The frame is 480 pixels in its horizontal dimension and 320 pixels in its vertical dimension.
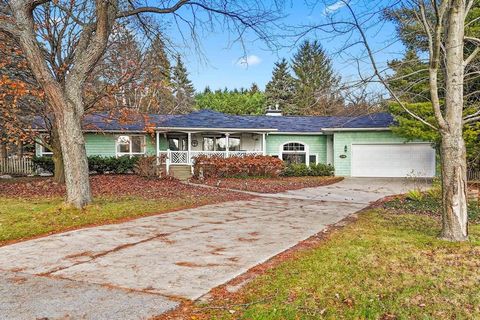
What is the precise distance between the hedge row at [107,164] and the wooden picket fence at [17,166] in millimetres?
570

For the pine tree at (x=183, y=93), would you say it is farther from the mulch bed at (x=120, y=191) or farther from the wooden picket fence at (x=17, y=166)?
the mulch bed at (x=120, y=191)

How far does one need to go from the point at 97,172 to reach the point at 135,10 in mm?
13318

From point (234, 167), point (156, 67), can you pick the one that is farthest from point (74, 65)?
point (234, 167)

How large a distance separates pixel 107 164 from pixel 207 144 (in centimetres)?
595

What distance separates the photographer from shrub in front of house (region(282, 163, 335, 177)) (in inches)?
824

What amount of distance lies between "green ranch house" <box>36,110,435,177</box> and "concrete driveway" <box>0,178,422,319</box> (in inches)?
506

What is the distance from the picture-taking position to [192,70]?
1021cm

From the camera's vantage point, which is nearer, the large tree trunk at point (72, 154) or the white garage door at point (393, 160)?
the large tree trunk at point (72, 154)

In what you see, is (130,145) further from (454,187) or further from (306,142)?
(454,187)

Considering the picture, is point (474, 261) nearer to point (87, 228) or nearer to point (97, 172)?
point (87, 228)

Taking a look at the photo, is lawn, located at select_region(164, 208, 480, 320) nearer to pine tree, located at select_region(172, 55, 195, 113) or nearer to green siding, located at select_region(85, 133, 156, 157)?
green siding, located at select_region(85, 133, 156, 157)

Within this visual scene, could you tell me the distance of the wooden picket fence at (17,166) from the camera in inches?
800

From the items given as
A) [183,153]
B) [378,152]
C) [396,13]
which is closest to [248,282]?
[396,13]

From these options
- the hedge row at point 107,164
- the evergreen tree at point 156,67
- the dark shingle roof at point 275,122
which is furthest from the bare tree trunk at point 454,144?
the hedge row at point 107,164
